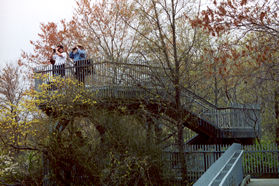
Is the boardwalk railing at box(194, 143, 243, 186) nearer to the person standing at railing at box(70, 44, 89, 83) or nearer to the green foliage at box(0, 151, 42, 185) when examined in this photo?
the person standing at railing at box(70, 44, 89, 83)

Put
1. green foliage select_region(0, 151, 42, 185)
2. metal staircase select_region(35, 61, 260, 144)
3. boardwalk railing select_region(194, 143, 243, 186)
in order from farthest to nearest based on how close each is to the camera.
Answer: green foliage select_region(0, 151, 42, 185) → metal staircase select_region(35, 61, 260, 144) → boardwalk railing select_region(194, 143, 243, 186)

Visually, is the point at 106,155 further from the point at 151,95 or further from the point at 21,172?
the point at 21,172

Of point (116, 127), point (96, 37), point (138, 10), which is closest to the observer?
point (116, 127)

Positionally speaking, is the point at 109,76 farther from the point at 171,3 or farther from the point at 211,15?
the point at 211,15

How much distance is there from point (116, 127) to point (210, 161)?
19.6ft

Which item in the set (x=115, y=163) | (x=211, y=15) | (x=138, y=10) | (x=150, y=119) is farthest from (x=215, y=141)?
(x=211, y=15)

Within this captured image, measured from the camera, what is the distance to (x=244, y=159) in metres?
18.0

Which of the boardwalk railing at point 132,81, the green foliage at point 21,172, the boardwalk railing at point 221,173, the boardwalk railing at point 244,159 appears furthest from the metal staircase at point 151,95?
the boardwalk railing at point 221,173

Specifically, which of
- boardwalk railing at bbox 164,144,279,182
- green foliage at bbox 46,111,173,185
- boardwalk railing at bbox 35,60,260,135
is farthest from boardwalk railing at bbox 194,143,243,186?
boardwalk railing at bbox 164,144,279,182

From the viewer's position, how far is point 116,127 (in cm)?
1331

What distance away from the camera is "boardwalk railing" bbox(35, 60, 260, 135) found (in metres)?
14.9

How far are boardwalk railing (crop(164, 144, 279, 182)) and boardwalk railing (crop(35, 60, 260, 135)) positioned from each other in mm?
1072

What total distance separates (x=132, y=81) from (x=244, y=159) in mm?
7425

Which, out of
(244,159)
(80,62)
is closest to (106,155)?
(80,62)
